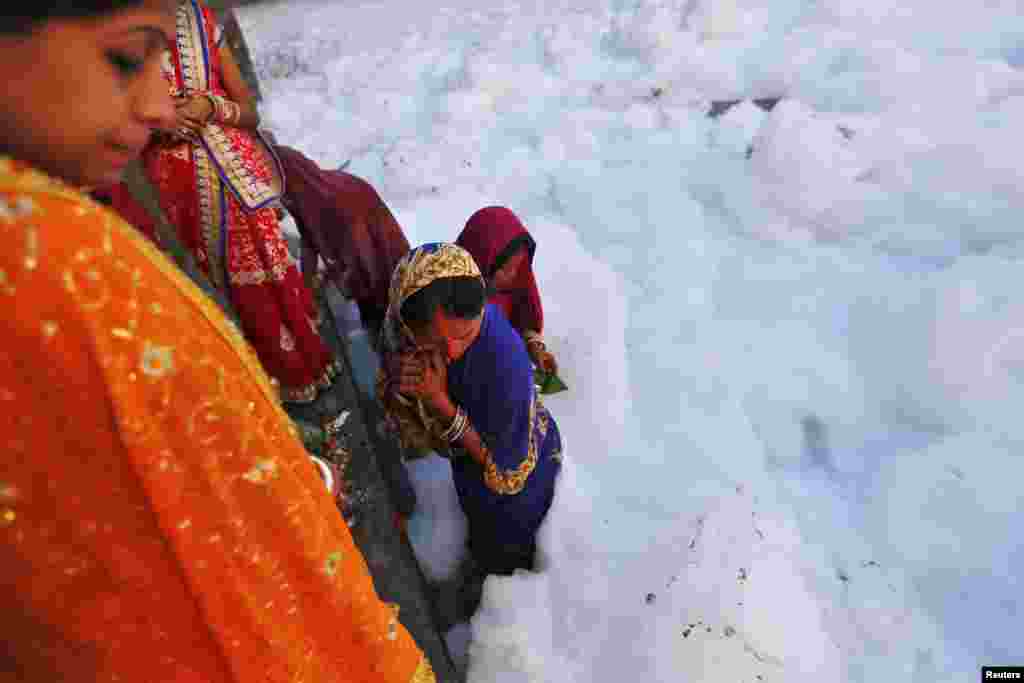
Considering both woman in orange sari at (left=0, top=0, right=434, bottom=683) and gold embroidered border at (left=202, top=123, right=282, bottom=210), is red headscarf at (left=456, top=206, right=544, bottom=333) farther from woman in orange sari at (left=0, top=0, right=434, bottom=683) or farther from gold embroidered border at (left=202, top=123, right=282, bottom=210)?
woman in orange sari at (left=0, top=0, right=434, bottom=683)

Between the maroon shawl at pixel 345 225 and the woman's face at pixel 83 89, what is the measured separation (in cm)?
161

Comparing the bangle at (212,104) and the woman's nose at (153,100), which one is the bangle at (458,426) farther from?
the woman's nose at (153,100)

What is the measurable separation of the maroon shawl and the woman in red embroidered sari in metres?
0.21

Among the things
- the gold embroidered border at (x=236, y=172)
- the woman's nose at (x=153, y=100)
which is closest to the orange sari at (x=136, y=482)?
the woman's nose at (x=153, y=100)

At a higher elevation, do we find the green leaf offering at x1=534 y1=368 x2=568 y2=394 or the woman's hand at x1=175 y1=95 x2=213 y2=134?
the woman's hand at x1=175 y1=95 x2=213 y2=134

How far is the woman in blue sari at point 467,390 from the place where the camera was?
162 centimetres

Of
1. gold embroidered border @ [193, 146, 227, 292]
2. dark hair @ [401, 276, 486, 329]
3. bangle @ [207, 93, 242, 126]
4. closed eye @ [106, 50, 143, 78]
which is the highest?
closed eye @ [106, 50, 143, 78]

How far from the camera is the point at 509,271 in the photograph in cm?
235

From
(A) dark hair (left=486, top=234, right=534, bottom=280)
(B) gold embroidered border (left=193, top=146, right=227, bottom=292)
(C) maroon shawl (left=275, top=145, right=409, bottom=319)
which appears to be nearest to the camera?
(B) gold embroidered border (left=193, top=146, right=227, bottom=292)

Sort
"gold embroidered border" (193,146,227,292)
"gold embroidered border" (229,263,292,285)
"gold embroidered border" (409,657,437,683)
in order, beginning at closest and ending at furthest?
1. "gold embroidered border" (409,657,437,683)
2. "gold embroidered border" (193,146,227,292)
3. "gold embroidered border" (229,263,292,285)

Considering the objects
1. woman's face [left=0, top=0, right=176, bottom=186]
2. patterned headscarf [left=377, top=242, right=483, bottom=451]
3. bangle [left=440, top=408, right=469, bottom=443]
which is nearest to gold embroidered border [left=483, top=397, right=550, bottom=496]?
bangle [left=440, top=408, right=469, bottom=443]

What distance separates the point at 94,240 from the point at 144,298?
Answer: 0.06m

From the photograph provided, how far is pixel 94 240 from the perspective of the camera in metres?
0.51

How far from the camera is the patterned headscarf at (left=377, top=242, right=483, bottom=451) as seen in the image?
164 cm
